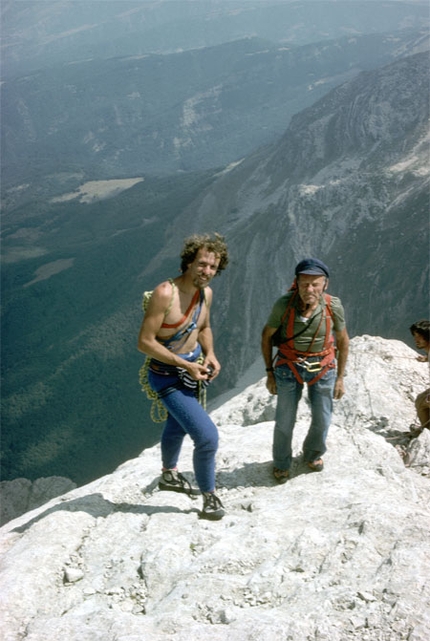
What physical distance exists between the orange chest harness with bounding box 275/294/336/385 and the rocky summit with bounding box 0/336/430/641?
1271 mm

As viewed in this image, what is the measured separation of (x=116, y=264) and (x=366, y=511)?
63804 millimetres

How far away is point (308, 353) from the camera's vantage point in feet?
16.6

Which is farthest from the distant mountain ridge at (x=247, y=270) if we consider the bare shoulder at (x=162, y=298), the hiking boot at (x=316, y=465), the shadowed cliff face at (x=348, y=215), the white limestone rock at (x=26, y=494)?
the bare shoulder at (x=162, y=298)

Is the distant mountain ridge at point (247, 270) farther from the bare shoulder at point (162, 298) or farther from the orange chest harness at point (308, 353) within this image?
the bare shoulder at point (162, 298)

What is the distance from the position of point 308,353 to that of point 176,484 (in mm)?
2125

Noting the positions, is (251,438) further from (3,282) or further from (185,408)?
(3,282)

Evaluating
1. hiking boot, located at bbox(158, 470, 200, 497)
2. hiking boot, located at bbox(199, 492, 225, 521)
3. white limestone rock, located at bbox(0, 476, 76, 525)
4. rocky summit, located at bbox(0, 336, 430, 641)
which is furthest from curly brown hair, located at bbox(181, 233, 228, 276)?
white limestone rock, located at bbox(0, 476, 76, 525)

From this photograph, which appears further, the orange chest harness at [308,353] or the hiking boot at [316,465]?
the hiking boot at [316,465]

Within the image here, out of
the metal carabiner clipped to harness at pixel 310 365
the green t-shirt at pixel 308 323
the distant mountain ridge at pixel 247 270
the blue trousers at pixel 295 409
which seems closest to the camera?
the green t-shirt at pixel 308 323

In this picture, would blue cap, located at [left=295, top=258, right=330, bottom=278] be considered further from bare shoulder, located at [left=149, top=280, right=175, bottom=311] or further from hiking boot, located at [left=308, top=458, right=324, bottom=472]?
hiking boot, located at [left=308, top=458, right=324, bottom=472]

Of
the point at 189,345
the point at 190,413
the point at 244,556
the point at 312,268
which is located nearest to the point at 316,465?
the point at 244,556

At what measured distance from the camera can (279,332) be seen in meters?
5.12

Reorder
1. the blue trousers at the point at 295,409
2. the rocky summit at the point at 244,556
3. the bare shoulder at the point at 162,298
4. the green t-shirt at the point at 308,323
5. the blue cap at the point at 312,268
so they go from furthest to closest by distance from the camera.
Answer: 1. the blue trousers at the point at 295,409
2. the green t-shirt at the point at 308,323
3. the blue cap at the point at 312,268
4. the bare shoulder at the point at 162,298
5. the rocky summit at the point at 244,556

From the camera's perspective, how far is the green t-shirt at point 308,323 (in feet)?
16.2
